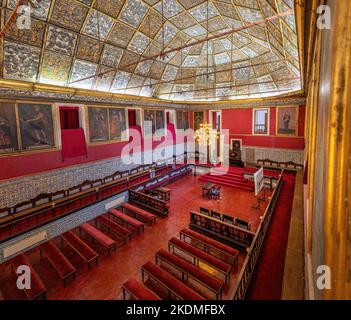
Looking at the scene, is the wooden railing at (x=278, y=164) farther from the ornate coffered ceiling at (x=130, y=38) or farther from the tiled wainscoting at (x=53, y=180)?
the tiled wainscoting at (x=53, y=180)

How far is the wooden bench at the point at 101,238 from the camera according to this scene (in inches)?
288

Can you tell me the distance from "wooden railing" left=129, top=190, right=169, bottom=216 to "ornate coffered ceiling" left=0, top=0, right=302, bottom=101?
5.93m

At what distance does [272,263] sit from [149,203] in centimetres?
675

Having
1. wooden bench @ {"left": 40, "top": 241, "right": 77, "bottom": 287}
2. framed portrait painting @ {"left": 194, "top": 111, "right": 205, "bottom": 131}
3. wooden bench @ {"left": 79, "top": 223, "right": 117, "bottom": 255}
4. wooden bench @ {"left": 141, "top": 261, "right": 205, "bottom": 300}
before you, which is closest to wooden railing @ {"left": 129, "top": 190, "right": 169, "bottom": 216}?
wooden bench @ {"left": 79, "top": 223, "right": 117, "bottom": 255}

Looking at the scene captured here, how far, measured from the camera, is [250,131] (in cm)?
1627

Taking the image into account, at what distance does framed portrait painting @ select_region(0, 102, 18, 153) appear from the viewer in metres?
7.71

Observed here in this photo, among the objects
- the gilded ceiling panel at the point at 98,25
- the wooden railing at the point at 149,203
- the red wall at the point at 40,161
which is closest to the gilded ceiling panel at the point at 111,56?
the gilded ceiling panel at the point at 98,25

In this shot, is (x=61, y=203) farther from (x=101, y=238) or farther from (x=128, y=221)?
(x=128, y=221)

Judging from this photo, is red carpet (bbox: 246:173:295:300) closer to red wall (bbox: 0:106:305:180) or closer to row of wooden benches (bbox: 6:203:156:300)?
row of wooden benches (bbox: 6:203:156:300)

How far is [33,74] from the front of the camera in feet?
27.1

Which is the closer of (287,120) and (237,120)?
(287,120)

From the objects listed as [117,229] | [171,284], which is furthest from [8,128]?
[171,284]

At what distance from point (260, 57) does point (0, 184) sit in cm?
1514
